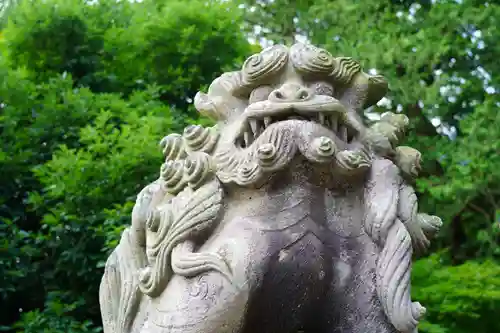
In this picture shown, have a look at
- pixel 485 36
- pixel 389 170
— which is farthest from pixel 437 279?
pixel 389 170

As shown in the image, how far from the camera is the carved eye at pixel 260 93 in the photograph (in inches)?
84.0

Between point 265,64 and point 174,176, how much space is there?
425mm

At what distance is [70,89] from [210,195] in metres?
3.53

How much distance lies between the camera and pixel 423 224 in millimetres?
2072

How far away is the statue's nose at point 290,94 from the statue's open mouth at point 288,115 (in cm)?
2

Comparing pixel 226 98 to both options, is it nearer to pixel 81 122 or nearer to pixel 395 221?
pixel 395 221

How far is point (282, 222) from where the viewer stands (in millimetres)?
1951

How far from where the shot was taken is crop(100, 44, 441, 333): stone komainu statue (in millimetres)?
1890

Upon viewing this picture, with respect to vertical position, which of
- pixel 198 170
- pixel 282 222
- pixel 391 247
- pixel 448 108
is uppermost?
pixel 198 170

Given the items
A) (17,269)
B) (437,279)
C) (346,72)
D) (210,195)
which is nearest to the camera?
(210,195)

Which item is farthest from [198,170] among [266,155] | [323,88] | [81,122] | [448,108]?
[448,108]

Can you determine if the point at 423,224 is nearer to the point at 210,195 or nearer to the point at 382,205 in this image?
the point at 382,205

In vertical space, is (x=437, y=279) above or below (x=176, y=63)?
below

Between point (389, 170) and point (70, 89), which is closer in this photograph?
point (389, 170)
